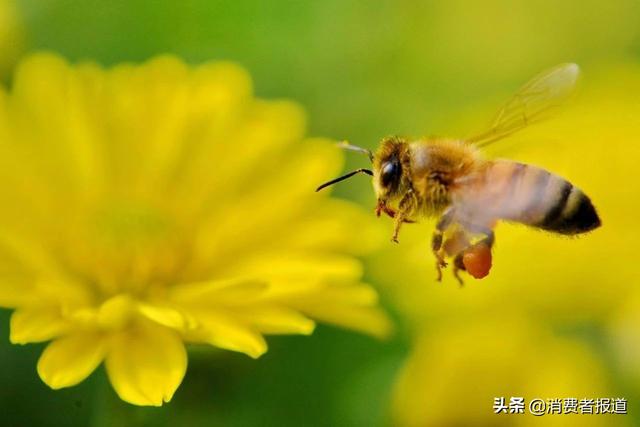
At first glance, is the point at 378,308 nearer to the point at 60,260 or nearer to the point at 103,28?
the point at 60,260

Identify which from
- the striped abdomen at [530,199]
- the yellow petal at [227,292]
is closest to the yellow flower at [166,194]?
the yellow petal at [227,292]

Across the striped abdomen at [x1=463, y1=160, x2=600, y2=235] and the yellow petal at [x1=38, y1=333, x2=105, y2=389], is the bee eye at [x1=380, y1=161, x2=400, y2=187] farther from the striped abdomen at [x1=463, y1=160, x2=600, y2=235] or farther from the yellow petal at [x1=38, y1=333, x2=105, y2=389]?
the yellow petal at [x1=38, y1=333, x2=105, y2=389]

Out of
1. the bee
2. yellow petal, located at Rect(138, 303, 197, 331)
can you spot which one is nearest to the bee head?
the bee

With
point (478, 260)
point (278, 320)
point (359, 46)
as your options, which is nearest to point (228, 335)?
point (278, 320)

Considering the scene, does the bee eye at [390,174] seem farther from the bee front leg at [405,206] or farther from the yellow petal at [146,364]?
the yellow petal at [146,364]

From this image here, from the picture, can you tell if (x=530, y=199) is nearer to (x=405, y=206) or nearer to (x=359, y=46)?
(x=405, y=206)
